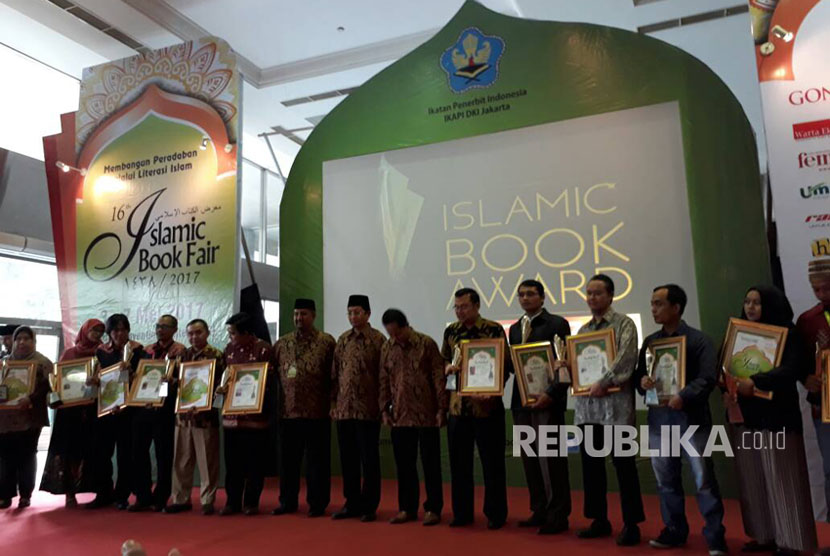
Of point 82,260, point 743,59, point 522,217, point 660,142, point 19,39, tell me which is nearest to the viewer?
point 660,142

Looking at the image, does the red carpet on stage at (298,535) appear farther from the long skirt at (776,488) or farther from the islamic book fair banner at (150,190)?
the islamic book fair banner at (150,190)

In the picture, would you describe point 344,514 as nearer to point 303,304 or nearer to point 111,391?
point 303,304

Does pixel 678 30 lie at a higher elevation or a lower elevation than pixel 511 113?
higher

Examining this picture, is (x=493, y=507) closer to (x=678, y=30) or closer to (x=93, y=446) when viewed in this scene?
(x=93, y=446)

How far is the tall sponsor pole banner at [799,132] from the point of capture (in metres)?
4.20

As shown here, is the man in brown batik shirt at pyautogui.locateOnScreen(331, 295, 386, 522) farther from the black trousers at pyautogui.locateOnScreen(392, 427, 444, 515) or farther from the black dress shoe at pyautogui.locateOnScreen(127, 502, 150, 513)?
the black dress shoe at pyautogui.locateOnScreen(127, 502, 150, 513)

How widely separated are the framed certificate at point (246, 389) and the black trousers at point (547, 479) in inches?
69.9

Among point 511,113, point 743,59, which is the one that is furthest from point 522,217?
point 743,59

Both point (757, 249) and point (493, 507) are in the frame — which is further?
point (757, 249)

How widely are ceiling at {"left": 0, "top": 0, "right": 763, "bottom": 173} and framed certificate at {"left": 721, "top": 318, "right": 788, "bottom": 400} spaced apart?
534 cm

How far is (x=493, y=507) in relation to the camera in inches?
155

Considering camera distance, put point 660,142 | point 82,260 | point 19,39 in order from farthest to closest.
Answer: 1. point 19,39
2. point 82,260
3. point 660,142

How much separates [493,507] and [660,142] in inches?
126

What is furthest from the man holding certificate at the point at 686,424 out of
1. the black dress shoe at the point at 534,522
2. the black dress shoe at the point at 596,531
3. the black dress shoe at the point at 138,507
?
the black dress shoe at the point at 138,507
